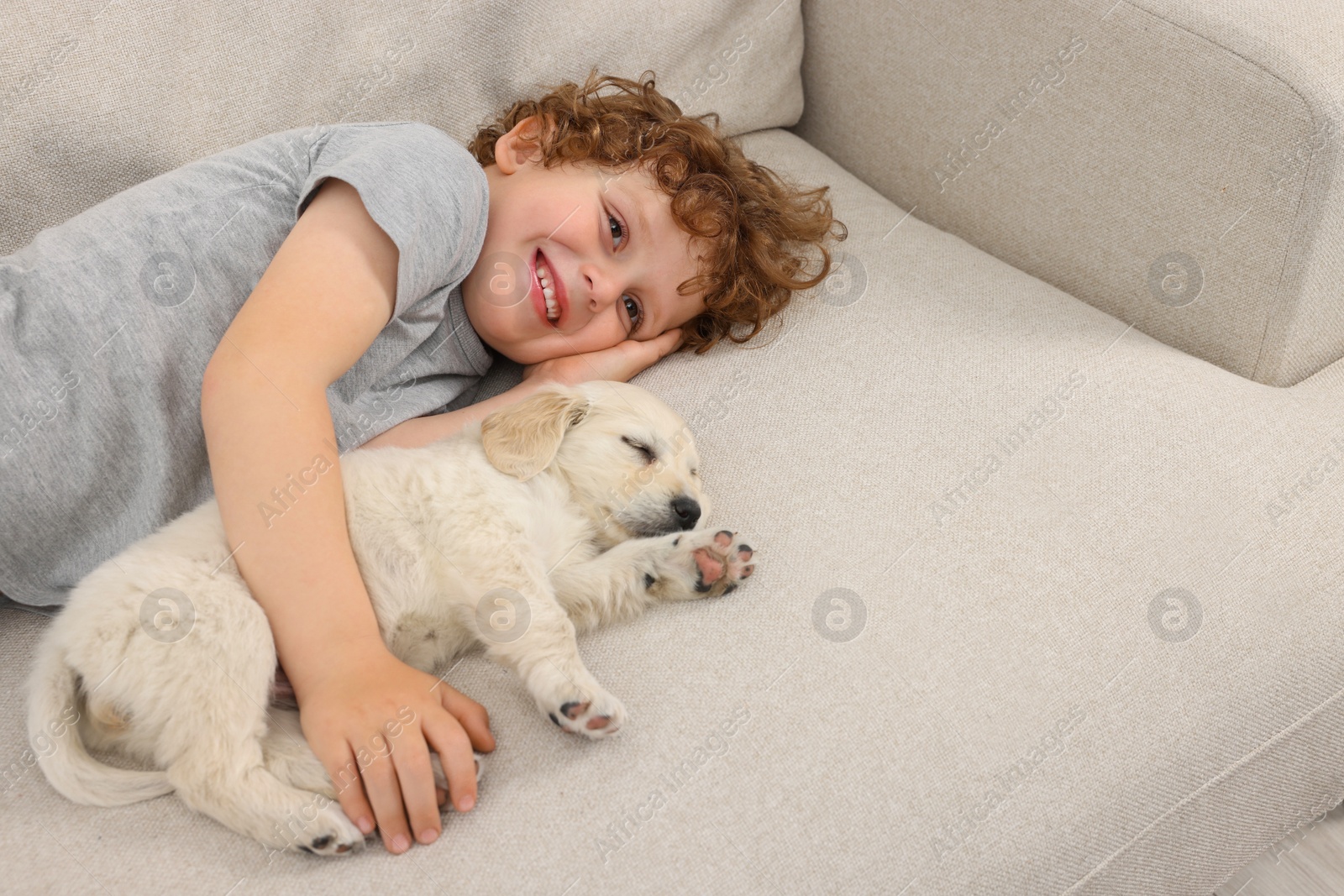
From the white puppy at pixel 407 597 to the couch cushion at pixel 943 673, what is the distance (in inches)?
2.1

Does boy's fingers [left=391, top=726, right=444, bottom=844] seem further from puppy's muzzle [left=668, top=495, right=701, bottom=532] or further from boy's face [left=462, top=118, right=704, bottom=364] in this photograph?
boy's face [left=462, top=118, right=704, bottom=364]

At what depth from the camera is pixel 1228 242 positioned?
159 centimetres

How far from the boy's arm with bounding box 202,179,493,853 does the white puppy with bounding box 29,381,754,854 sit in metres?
0.03

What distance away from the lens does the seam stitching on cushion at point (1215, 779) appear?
3.65 feet

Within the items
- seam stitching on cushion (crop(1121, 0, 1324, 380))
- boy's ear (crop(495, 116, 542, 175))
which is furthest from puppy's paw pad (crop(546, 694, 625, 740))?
seam stitching on cushion (crop(1121, 0, 1324, 380))

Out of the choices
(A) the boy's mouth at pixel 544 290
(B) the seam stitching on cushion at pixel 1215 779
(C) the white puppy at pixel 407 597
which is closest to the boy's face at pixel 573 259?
(A) the boy's mouth at pixel 544 290

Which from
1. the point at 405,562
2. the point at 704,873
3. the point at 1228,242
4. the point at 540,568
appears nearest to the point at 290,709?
the point at 405,562

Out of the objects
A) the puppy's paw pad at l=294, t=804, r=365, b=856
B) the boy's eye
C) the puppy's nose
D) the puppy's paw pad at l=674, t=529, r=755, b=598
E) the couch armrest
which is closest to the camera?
the puppy's paw pad at l=294, t=804, r=365, b=856

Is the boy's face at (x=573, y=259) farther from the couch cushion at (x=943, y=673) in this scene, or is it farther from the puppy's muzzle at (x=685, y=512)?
the puppy's muzzle at (x=685, y=512)

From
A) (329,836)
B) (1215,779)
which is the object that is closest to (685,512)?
(329,836)

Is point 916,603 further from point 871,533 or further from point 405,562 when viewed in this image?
point 405,562

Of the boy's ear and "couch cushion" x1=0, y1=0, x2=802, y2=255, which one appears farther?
the boy's ear

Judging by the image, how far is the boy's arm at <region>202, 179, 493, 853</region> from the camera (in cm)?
104

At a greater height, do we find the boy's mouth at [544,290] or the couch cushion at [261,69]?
the couch cushion at [261,69]
